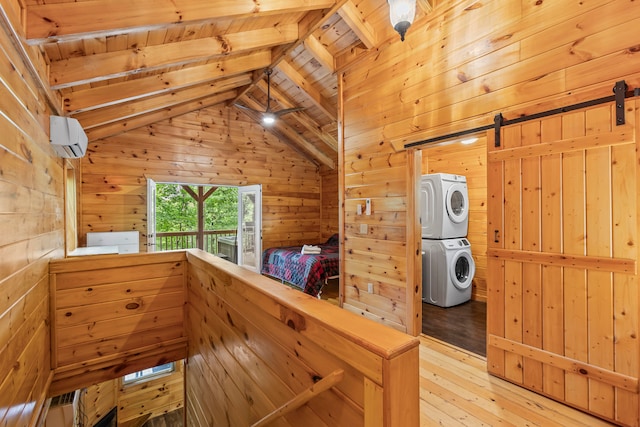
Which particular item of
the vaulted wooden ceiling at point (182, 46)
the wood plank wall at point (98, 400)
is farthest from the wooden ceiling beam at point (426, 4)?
the wood plank wall at point (98, 400)

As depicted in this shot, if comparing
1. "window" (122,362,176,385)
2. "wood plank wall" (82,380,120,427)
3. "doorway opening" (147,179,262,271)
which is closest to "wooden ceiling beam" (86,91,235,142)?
"doorway opening" (147,179,262,271)

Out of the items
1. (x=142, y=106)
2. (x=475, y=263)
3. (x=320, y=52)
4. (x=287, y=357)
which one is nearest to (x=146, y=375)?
(x=142, y=106)

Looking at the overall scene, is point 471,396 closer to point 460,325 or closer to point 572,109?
point 460,325

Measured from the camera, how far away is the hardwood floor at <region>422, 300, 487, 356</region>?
2.75m

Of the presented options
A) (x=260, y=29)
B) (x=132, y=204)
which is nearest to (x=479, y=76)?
(x=260, y=29)

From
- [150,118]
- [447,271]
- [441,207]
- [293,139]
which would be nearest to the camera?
[447,271]

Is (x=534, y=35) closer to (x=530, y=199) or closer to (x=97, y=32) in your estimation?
(x=530, y=199)

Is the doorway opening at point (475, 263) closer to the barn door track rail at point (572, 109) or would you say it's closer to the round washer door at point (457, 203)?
the round washer door at point (457, 203)

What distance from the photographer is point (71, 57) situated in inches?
88.0

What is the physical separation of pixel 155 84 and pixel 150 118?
6.05ft

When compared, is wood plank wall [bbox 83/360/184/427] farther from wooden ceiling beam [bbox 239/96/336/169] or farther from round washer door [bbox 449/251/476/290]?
round washer door [bbox 449/251/476/290]

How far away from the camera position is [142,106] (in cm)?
377

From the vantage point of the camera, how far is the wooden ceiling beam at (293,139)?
5.67 meters

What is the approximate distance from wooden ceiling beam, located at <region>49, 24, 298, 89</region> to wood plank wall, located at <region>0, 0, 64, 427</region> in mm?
338
